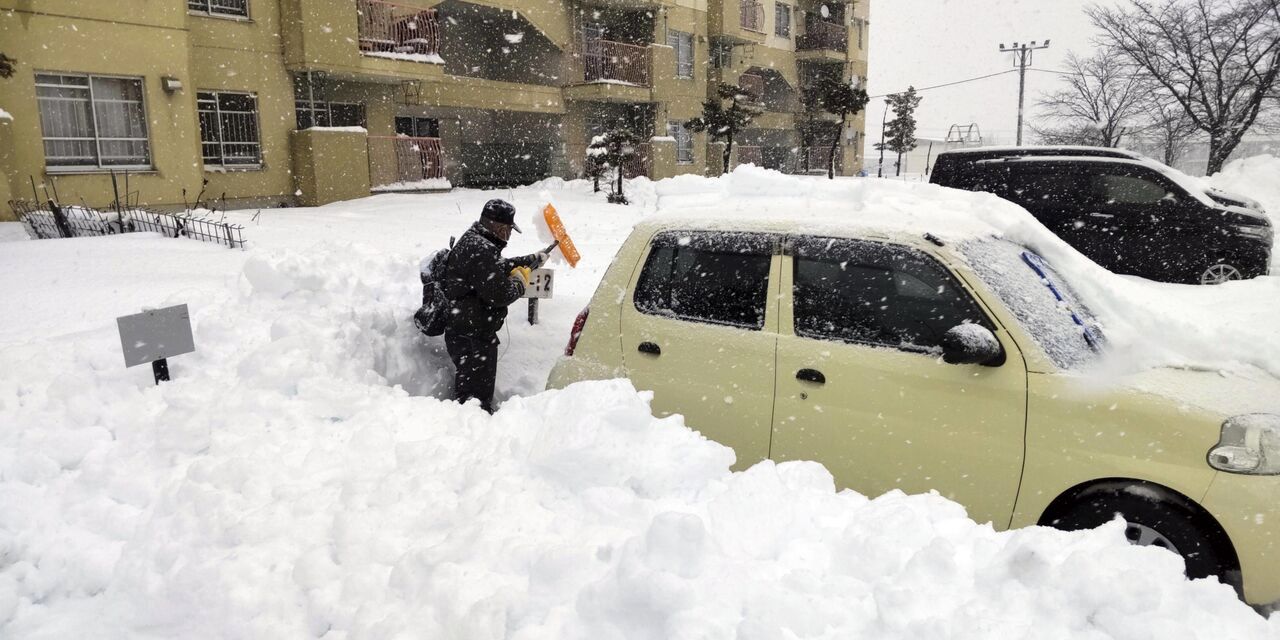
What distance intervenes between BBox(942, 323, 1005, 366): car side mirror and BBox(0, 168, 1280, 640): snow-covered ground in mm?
619

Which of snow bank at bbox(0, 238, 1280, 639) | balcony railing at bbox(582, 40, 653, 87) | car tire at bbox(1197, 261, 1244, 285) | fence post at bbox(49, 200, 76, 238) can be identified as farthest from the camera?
balcony railing at bbox(582, 40, 653, 87)

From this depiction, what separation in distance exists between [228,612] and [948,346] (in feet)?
9.18

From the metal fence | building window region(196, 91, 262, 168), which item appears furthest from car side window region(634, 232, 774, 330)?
building window region(196, 91, 262, 168)

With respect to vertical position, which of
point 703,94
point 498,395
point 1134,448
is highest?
point 703,94

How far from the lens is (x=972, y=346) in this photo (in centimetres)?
300

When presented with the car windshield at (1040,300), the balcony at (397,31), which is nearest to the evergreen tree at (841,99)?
the balcony at (397,31)

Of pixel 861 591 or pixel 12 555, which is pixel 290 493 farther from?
pixel 861 591

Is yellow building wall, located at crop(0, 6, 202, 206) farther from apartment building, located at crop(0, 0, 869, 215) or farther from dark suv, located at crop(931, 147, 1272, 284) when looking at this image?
dark suv, located at crop(931, 147, 1272, 284)

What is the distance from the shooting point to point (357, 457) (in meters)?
3.25

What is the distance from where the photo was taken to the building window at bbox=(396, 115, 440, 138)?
2106cm

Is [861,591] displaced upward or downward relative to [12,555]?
upward

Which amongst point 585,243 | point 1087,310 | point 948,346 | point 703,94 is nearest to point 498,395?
point 948,346

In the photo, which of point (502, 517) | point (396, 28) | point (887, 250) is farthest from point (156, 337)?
point (396, 28)

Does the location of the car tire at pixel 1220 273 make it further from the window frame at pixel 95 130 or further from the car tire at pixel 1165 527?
the window frame at pixel 95 130
